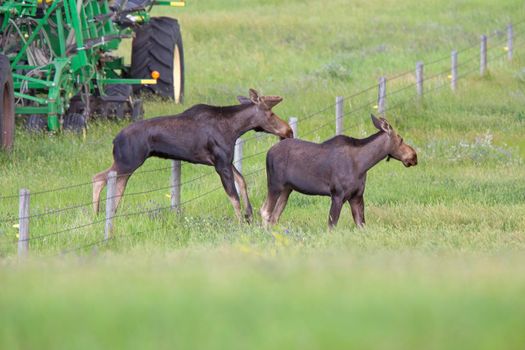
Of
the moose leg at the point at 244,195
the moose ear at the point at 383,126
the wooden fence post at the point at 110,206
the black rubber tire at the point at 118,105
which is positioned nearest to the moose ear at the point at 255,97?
the moose leg at the point at 244,195

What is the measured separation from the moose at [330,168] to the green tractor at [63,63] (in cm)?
495

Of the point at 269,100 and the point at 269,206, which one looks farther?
the point at 269,100

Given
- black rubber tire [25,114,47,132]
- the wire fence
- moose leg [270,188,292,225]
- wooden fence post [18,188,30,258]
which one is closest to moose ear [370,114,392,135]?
moose leg [270,188,292,225]

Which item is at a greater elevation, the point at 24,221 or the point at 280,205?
the point at 24,221

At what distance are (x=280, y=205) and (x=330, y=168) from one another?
66 cm

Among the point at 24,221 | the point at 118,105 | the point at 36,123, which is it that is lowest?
the point at 118,105

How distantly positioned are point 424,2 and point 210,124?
33.5 metres

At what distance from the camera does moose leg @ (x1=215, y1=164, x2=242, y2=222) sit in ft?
44.5

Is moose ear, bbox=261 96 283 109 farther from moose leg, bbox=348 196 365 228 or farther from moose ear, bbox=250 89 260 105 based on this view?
moose leg, bbox=348 196 365 228

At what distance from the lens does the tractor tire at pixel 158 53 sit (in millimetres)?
22703

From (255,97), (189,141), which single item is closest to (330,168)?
(255,97)

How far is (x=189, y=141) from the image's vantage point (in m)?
14.0

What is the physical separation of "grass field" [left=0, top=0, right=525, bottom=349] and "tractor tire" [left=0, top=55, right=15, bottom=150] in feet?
0.76

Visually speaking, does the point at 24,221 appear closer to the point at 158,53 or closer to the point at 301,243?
the point at 301,243
